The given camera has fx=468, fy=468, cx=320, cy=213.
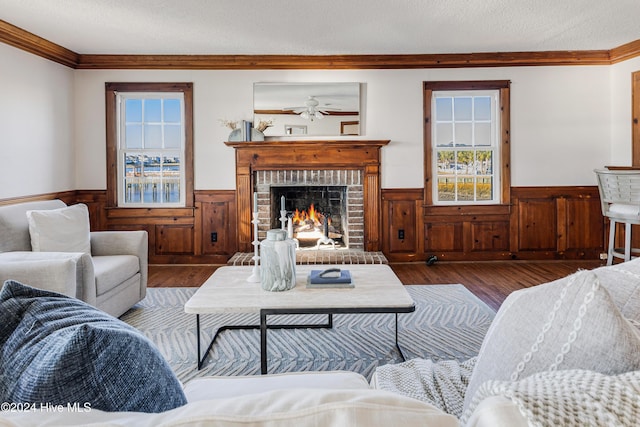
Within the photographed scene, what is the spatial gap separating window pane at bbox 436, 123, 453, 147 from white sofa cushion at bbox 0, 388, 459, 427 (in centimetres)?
536

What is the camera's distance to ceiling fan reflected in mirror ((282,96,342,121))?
5.56m

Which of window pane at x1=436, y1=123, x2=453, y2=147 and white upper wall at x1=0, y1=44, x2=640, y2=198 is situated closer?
white upper wall at x1=0, y1=44, x2=640, y2=198

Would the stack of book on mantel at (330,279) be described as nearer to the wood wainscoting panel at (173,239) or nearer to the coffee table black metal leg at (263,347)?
the coffee table black metal leg at (263,347)

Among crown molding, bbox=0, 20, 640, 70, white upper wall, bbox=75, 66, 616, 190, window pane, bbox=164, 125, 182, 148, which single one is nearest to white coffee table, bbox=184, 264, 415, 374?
white upper wall, bbox=75, 66, 616, 190

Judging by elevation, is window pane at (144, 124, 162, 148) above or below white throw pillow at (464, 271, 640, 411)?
above

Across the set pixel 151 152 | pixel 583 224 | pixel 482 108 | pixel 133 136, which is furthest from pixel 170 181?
pixel 583 224

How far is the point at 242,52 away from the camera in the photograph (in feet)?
17.6

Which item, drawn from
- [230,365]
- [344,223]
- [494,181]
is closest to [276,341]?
[230,365]

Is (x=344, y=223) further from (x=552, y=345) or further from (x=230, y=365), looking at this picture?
(x=552, y=345)

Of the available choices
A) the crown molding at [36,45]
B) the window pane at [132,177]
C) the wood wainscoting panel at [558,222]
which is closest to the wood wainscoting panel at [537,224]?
the wood wainscoting panel at [558,222]

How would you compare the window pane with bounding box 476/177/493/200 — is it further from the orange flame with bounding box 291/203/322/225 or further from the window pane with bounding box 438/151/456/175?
the orange flame with bounding box 291/203/322/225

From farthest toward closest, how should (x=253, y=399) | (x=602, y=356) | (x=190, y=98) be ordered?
(x=190, y=98) → (x=602, y=356) → (x=253, y=399)

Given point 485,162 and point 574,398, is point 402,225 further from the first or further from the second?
point 574,398

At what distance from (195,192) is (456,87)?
132 inches
